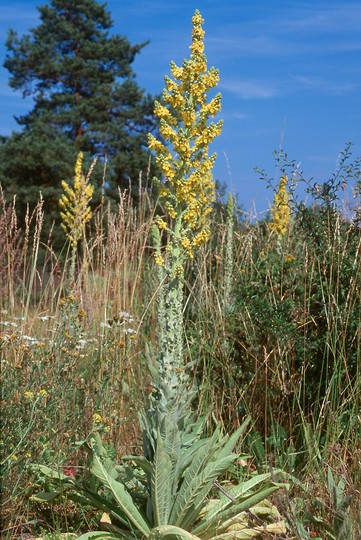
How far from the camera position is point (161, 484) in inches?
119

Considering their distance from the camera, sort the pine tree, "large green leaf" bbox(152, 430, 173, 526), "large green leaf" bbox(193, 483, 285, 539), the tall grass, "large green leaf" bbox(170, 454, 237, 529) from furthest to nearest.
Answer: the pine tree < the tall grass < "large green leaf" bbox(193, 483, 285, 539) < "large green leaf" bbox(170, 454, 237, 529) < "large green leaf" bbox(152, 430, 173, 526)

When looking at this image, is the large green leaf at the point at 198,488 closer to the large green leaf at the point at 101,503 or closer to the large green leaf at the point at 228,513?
the large green leaf at the point at 228,513

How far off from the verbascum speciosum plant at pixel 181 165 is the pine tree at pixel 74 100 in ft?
58.4

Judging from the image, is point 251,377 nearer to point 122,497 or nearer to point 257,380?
point 257,380

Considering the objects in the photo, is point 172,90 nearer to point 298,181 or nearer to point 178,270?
point 178,270

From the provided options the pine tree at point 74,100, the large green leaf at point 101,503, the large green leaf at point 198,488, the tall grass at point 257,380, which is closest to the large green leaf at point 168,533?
the large green leaf at point 198,488

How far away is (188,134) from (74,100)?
20100 millimetres

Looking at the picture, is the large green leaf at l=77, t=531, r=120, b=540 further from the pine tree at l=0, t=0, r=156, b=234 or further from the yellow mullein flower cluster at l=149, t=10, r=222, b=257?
the pine tree at l=0, t=0, r=156, b=234

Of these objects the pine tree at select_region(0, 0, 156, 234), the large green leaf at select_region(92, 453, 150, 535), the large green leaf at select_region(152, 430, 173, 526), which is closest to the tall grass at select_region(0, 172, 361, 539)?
the large green leaf at select_region(92, 453, 150, 535)

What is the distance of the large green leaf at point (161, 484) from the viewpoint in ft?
9.67

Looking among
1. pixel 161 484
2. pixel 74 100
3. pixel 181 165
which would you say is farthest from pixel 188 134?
pixel 74 100

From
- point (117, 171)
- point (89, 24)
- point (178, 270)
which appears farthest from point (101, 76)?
point (178, 270)

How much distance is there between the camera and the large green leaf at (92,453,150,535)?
10.1 feet

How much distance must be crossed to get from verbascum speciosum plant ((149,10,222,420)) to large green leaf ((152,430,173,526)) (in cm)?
30
